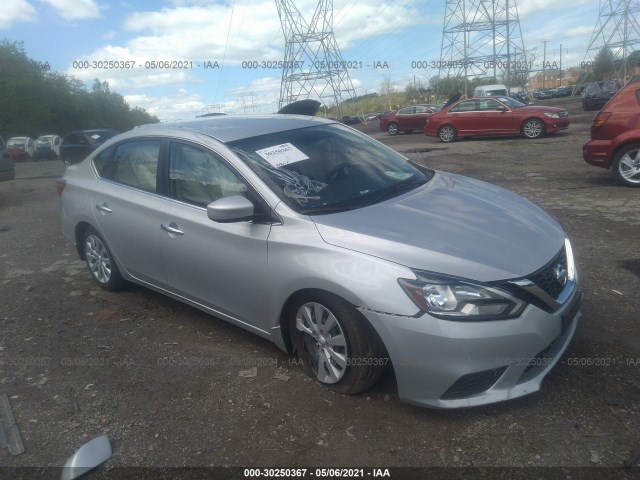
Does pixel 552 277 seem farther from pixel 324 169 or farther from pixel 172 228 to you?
pixel 172 228

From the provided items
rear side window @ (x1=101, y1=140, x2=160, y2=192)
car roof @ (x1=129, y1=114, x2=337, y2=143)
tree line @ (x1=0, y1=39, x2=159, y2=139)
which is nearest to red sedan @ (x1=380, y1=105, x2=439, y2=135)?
tree line @ (x1=0, y1=39, x2=159, y2=139)

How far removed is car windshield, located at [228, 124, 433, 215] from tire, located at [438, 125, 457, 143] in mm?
14992

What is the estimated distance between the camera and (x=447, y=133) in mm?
18484

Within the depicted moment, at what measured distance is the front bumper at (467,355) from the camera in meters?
2.52

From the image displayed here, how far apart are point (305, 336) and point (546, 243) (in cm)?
153

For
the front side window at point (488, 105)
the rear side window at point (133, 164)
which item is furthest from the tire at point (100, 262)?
the front side window at point (488, 105)

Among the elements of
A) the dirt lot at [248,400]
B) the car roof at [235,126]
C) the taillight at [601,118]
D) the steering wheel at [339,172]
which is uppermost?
the car roof at [235,126]

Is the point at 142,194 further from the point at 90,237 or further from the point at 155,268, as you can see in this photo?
the point at 90,237

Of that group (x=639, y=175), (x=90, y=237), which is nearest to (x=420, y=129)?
(x=639, y=175)

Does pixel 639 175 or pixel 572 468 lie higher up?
pixel 639 175

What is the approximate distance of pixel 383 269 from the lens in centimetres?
268

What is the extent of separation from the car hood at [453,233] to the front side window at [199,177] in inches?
31.0

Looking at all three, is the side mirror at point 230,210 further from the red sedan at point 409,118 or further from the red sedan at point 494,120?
the red sedan at point 409,118

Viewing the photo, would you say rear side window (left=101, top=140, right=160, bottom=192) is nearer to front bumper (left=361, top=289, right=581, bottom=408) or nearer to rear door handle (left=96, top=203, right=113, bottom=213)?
rear door handle (left=96, top=203, right=113, bottom=213)
